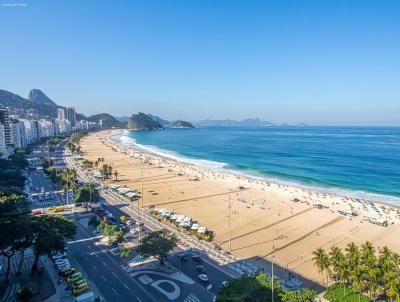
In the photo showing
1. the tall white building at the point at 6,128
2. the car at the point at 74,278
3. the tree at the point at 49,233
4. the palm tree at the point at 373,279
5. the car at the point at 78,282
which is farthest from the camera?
the tall white building at the point at 6,128

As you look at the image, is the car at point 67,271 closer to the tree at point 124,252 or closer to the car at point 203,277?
the tree at point 124,252

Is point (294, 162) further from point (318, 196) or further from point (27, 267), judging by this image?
point (27, 267)

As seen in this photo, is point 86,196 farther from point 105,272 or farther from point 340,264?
point 340,264

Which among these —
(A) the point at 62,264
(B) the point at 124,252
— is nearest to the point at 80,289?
(A) the point at 62,264

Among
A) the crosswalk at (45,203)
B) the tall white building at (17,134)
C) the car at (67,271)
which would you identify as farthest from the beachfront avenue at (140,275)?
the tall white building at (17,134)

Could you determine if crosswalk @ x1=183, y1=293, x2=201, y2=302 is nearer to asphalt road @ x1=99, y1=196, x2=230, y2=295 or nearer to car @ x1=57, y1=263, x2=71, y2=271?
asphalt road @ x1=99, y1=196, x2=230, y2=295

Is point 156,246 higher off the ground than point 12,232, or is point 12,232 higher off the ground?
point 12,232
